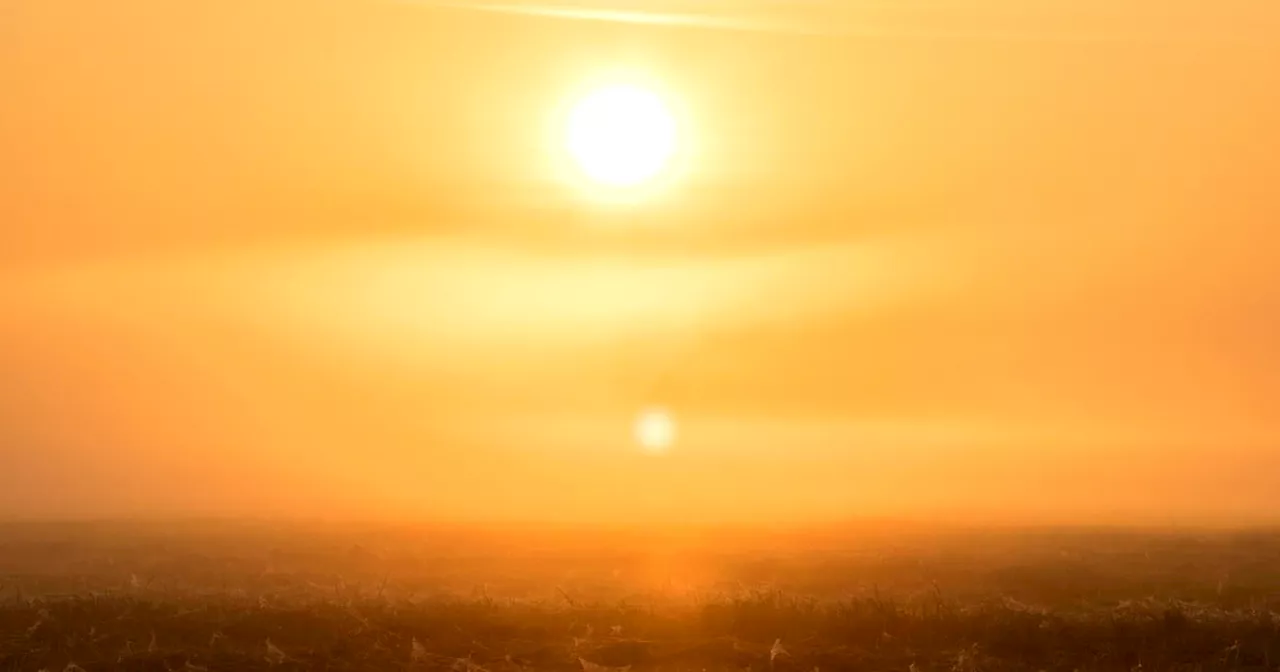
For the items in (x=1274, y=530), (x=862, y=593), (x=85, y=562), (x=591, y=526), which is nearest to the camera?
(x=862, y=593)

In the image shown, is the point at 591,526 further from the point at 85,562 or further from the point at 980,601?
the point at 980,601

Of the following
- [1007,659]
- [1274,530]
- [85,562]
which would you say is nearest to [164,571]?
[85,562]

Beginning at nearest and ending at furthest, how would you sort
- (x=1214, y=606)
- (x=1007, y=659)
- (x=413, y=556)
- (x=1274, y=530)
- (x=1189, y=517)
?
(x=1007, y=659)
(x=1214, y=606)
(x=413, y=556)
(x=1274, y=530)
(x=1189, y=517)

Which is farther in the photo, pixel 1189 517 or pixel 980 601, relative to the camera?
pixel 1189 517

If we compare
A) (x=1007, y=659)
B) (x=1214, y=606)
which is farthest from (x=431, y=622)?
(x=1214, y=606)

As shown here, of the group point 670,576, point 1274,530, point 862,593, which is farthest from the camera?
point 1274,530

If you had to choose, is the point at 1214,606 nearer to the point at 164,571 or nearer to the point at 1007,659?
the point at 1007,659
